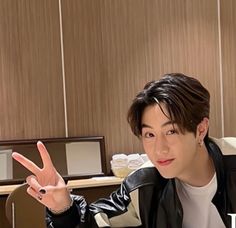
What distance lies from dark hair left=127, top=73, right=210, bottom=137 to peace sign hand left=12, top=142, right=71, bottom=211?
27 cm

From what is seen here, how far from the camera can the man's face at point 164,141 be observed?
4.20ft

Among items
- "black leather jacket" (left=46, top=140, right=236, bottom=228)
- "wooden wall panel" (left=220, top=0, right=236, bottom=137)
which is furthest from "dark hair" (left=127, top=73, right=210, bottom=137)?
"wooden wall panel" (left=220, top=0, right=236, bottom=137)

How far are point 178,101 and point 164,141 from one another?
117 millimetres

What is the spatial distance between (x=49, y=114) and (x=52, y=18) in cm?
73

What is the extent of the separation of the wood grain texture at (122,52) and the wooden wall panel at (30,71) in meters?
0.10

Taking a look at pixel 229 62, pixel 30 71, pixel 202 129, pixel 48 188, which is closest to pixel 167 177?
pixel 202 129

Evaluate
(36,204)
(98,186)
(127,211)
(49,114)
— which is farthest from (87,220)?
(49,114)

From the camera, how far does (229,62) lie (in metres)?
4.00

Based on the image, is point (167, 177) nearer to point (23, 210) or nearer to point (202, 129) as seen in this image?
point (202, 129)

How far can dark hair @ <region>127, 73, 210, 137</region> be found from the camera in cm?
127

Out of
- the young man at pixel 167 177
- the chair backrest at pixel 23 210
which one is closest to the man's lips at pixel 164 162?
the young man at pixel 167 177

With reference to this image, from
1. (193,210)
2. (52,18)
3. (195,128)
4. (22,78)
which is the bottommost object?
(193,210)

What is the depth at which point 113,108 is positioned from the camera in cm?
371

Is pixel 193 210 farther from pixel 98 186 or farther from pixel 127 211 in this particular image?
A: pixel 98 186
